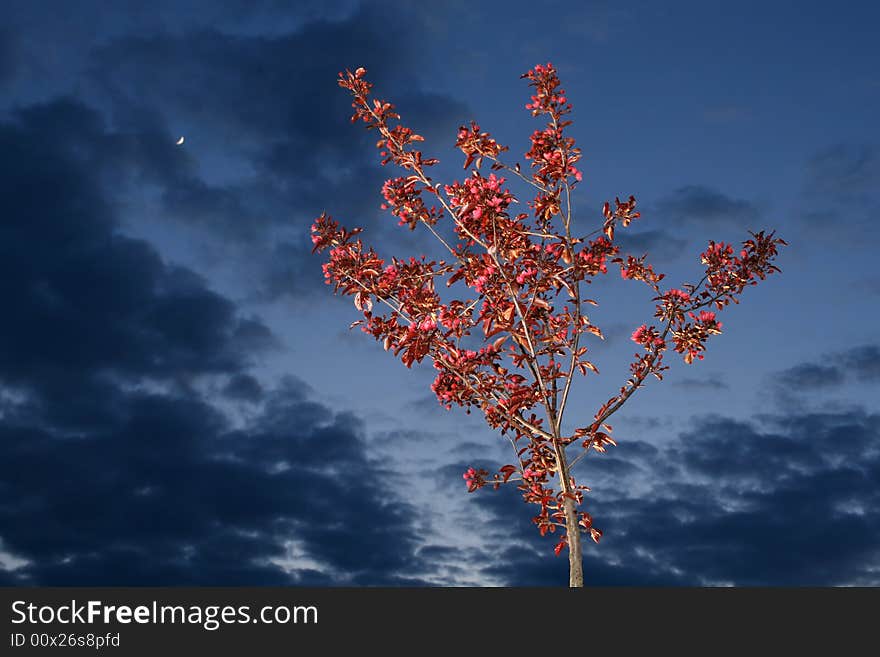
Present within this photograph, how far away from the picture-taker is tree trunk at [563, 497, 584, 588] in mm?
9234

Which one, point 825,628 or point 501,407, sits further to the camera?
point 501,407

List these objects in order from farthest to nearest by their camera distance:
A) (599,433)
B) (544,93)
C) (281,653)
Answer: (544,93) → (599,433) → (281,653)

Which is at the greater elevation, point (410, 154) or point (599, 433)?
point (410, 154)

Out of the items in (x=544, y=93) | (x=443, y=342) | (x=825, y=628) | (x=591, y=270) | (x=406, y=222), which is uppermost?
(x=544, y=93)

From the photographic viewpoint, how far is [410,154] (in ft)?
33.8

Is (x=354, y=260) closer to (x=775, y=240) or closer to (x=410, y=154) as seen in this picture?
(x=410, y=154)

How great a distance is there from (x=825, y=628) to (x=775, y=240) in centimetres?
467

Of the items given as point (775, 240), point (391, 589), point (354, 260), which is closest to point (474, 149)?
point (354, 260)

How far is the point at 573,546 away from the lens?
9328mm

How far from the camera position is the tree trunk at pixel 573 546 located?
923 centimetres

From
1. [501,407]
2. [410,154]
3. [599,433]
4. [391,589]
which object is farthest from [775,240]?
[391,589]

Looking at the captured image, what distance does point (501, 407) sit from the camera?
985 cm

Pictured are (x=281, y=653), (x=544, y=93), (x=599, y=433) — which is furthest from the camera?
(x=544, y=93)

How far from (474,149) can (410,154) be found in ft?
2.75
